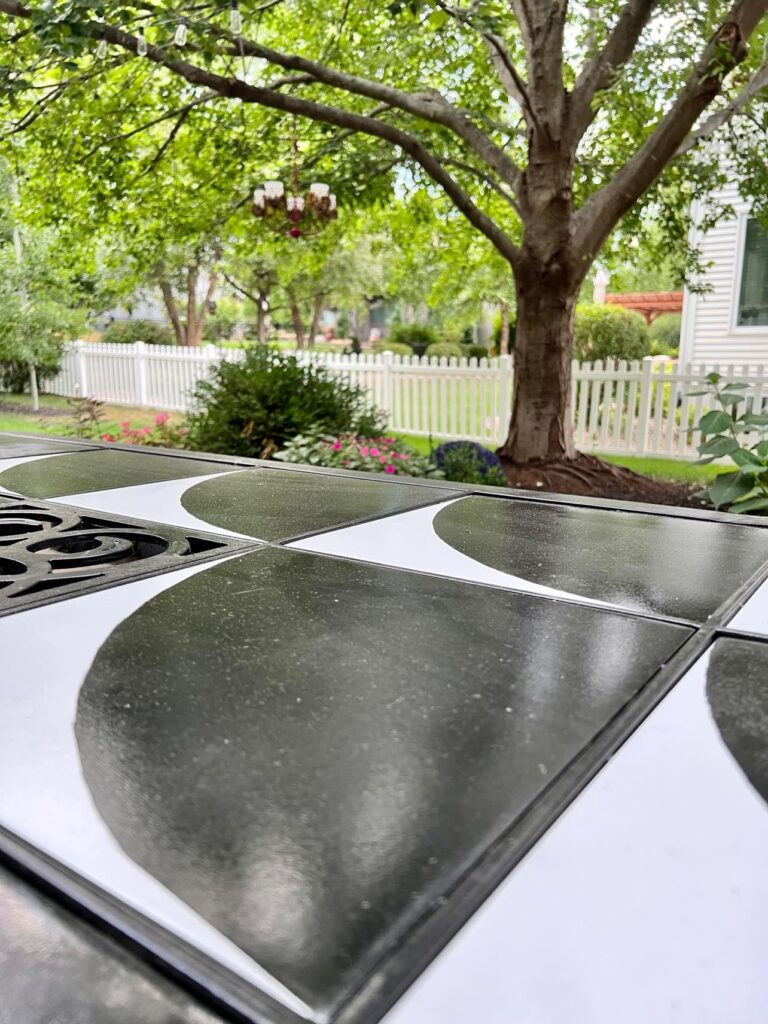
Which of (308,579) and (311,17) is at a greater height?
(311,17)

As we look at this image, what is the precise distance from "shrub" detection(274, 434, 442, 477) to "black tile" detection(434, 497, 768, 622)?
3.66 meters

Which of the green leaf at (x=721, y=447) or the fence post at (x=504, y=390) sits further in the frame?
the fence post at (x=504, y=390)

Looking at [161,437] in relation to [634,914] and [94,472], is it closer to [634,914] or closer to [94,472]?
[94,472]

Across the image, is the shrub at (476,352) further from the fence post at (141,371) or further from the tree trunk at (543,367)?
the tree trunk at (543,367)

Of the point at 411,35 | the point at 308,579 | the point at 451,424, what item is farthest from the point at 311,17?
the point at 308,579

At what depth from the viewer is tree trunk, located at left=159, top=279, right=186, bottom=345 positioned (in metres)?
17.4


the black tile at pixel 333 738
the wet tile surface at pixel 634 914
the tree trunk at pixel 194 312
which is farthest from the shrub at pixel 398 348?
the wet tile surface at pixel 634 914

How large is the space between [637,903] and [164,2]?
579 centimetres

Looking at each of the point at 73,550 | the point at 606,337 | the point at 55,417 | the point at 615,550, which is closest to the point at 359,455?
the point at 73,550

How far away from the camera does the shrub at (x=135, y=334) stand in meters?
18.0

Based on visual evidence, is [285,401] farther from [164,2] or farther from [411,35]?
[411,35]

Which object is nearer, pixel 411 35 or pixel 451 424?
pixel 411 35

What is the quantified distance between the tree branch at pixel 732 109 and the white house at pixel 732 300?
3.92 m

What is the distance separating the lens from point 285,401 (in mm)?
6457
